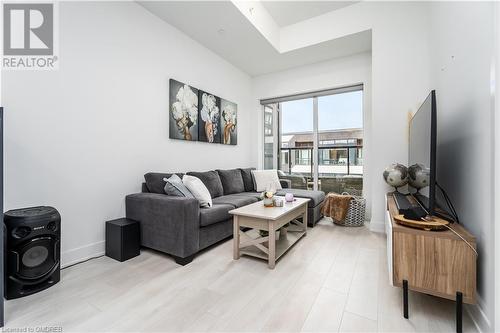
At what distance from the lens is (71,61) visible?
6.97 ft

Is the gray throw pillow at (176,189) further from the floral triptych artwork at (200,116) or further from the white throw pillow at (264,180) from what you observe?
the white throw pillow at (264,180)

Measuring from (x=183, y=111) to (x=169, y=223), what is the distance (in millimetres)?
1752

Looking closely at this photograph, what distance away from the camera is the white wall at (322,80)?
380 cm

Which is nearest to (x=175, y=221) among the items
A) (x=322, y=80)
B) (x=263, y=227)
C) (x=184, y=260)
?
(x=184, y=260)

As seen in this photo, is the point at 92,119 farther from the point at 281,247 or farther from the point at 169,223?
the point at 281,247

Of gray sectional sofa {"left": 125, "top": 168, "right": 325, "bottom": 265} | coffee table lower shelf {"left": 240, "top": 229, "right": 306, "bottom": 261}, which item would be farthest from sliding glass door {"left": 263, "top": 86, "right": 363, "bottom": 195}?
gray sectional sofa {"left": 125, "top": 168, "right": 325, "bottom": 265}

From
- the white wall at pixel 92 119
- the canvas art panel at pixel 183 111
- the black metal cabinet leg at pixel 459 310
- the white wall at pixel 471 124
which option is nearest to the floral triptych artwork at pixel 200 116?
the canvas art panel at pixel 183 111

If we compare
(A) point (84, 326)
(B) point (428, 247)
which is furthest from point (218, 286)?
(B) point (428, 247)

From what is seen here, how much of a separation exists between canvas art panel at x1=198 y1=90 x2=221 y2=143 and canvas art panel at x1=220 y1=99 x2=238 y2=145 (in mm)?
→ 116

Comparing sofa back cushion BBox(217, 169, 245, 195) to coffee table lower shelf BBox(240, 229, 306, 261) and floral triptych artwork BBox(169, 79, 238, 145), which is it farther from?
coffee table lower shelf BBox(240, 229, 306, 261)

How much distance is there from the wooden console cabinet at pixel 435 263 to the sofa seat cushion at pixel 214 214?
1604 mm

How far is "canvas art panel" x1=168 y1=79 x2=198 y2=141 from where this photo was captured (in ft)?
10.3

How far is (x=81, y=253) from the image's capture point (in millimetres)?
2176

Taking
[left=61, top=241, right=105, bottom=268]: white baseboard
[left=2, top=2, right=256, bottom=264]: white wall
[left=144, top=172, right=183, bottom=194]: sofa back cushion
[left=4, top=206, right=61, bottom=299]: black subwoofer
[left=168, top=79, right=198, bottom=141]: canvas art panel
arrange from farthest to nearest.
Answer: [left=168, top=79, right=198, bottom=141]: canvas art panel < [left=144, top=172, right=183, bottom=194]: sofa back cushion < [left=61, top=241, right=105, bottom=268]: white baseboard < [left=2, top=2, right=256, bottom=264]: white wall < [left=4, top=206, right=61, bottom=299]: black subwoofer
